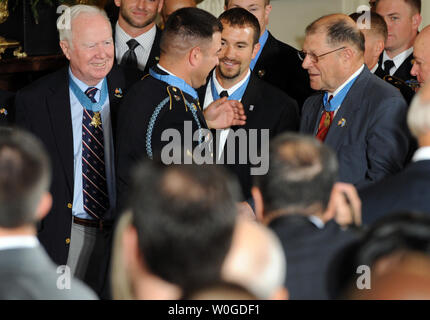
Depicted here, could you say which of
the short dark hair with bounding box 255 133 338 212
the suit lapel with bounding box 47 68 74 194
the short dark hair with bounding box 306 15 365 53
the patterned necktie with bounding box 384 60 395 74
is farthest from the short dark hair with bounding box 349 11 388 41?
the short dark hair with bounding box 255 133 338 212

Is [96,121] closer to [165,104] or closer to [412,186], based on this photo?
[165,104]

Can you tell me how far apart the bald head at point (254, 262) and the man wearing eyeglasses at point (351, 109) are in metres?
1.34

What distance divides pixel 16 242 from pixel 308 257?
0.65 m

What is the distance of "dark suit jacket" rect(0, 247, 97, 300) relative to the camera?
1308 millimetres

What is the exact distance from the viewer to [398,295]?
45.6 inches

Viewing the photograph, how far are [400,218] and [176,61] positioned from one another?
153 centimetres

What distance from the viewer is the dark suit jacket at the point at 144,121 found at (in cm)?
256

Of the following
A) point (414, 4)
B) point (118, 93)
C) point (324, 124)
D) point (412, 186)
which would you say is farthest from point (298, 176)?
point (414, 4)

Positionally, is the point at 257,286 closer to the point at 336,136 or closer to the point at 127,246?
the point at 127,246

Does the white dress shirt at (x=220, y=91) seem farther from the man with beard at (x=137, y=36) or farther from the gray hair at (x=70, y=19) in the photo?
the gray hair at (x=70, y=19)

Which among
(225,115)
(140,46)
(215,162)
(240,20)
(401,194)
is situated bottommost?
(215,162)

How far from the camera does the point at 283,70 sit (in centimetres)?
393

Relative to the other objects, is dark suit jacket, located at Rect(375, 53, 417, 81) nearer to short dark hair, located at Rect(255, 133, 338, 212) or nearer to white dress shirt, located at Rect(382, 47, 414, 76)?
white dress shirt, located at Rect(382, 47, 414, 76)

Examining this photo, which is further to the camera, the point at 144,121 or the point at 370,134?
the point at 370,134
